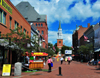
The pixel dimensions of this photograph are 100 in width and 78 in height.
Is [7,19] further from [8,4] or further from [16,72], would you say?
[16,72]

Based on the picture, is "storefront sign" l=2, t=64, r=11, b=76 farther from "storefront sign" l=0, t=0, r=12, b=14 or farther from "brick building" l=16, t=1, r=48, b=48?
"brick building" l=16, t=1, r=48, b=48

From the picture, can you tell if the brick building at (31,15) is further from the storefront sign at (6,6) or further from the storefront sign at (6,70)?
the storefront sign at (6,70)

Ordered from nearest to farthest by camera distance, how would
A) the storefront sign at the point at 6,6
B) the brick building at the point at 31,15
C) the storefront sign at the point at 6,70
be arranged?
the storefront sign at the point at 6,70, the storefront sign at the point at 6,6, the brick building at the point at 31,15

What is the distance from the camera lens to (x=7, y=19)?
23000 mm

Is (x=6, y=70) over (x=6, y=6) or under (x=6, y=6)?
under

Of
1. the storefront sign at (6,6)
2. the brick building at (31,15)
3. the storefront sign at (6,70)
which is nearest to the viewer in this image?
the storefront sign at (6,70)

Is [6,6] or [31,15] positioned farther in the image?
[31,15]

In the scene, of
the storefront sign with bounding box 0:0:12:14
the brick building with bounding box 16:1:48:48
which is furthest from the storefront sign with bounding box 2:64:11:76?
the brick building with bounding box 16:1:48:48

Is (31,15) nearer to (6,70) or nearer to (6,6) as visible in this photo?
(6,6)

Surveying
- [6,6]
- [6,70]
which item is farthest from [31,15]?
[6,70]

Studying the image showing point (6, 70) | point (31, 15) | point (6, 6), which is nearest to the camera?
point (6, 70)

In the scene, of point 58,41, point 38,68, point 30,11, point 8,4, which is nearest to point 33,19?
point 30,11

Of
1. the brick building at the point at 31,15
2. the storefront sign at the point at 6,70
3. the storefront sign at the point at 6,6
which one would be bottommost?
the storefront sign at the point at 6,70


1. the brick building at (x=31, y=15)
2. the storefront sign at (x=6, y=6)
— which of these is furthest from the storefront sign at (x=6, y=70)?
the brick building at (x=31, y=15)
